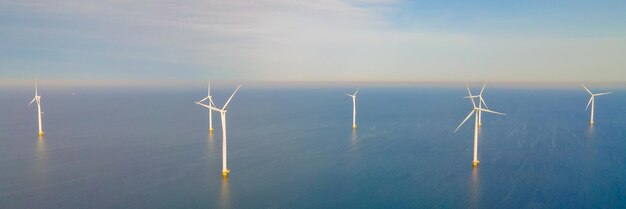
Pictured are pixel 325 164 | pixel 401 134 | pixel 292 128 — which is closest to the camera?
pixel 325 164

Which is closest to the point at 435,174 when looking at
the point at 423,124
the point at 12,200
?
the point at 12,200

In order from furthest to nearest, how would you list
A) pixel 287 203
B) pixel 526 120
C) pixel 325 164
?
1. pixel 526 120
2. pixel 325 164
3. pixel 287 203

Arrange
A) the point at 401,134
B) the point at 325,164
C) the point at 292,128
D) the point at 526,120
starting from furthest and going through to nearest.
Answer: the point at 526,120
the point at 292,128
the point at 401,134
the point at 325,164

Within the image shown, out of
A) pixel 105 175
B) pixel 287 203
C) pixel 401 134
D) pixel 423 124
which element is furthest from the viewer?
pixel 423 124

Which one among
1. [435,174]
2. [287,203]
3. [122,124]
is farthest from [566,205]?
[122,124]

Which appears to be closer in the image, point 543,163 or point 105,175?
point 105,175

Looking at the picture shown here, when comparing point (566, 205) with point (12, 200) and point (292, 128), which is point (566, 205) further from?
point (292, 128)

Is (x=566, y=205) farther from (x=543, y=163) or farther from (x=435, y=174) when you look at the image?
(x=543, y=163)

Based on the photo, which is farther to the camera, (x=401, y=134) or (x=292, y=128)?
(x=292, y=128)
